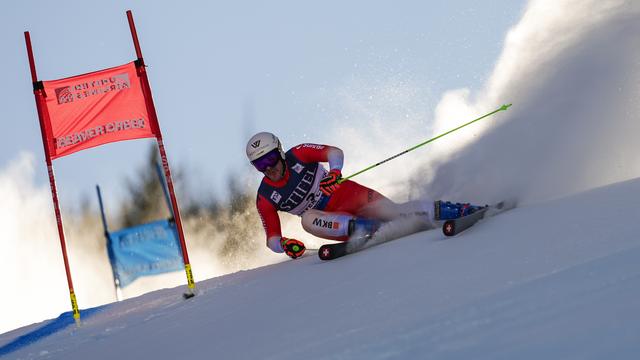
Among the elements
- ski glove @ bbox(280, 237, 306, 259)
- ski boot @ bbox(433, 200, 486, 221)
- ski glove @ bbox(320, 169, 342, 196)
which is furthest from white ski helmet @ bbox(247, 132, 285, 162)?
ski boot @ bbox(433, 200, 486, 221)

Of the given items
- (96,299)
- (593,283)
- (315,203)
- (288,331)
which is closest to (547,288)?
(593,283)

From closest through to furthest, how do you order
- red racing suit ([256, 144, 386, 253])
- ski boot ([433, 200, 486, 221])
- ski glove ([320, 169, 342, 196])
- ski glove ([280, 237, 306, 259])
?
ski boot ([433, 200, 486, 221])
ski glove ([320, 169, 342, 196])
ski glove ([280, 237, 306, 259])
red racing suit ([256, 144, 386, 253])

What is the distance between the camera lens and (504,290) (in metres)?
3.01

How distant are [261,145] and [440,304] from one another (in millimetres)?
3218

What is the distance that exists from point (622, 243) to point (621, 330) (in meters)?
1.13

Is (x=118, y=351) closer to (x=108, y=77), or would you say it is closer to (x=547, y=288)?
(x=547, y=288)

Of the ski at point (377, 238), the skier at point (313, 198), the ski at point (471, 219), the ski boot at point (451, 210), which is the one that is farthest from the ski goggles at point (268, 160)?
the ski at point (471, 219)

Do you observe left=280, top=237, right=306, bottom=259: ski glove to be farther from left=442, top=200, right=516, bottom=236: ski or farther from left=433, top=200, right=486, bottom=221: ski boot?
left=442, top=200, right=516, bottom=236: ski

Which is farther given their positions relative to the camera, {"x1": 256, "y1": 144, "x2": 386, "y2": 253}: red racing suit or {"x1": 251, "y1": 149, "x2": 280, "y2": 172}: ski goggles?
{"x1": 256, "y1": 144, "x2": 386, "y2": 253}: red racing suit

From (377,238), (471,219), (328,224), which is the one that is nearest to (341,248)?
(377,238)

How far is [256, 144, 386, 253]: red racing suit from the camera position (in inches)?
252

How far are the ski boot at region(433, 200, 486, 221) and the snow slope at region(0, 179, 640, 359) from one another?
0.19m

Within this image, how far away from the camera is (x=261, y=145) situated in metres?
6.09

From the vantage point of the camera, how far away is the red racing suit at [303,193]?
6391 millimetres
